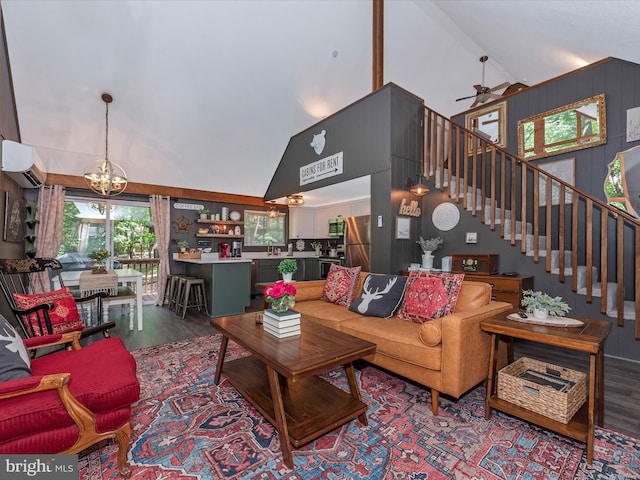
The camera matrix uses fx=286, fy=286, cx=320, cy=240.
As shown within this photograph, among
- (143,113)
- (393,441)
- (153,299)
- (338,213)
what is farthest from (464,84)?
(153,299)

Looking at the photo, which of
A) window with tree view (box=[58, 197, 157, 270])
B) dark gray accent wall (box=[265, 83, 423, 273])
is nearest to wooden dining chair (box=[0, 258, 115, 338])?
window with tree view (box=[58, 197, 157, 270])

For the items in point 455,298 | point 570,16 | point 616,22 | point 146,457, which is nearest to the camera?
point 146,457

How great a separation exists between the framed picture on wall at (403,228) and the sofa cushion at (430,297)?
145 centimetres

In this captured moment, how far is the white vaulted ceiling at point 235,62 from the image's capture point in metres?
3.25

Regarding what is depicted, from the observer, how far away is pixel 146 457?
5.20ft

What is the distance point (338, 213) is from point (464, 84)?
3.74m

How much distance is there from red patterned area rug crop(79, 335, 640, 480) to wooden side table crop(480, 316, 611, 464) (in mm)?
128

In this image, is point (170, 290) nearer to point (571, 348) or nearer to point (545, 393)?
point (545, 393)

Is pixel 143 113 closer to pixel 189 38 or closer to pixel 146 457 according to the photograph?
pixel 189 38

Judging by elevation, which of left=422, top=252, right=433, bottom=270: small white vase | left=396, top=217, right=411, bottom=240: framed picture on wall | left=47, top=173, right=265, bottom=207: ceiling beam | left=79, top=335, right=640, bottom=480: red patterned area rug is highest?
left=47, top=173, right=265, bottom=207: ceiling beam

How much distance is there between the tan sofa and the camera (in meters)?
1.91

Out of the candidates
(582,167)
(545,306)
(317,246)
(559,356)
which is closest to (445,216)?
(582,167)

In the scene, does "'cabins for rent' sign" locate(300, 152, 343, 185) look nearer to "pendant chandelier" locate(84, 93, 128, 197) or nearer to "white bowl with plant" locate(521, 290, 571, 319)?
"pendant chandelier" locate(84, 93, 128, 197)

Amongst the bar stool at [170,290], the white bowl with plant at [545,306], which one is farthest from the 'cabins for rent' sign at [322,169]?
the white bowl with plant at [545,306]
